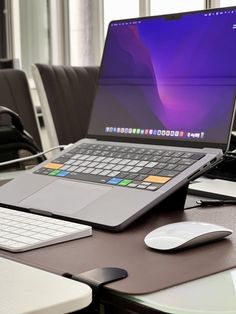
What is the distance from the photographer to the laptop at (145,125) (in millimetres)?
956

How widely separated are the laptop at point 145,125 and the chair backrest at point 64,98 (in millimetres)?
1004

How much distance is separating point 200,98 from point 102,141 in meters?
0.23

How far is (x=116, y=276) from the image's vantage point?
0.67m

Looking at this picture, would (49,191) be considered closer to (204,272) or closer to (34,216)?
(34,216)

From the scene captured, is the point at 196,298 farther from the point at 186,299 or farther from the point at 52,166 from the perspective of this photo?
the point at 52,166

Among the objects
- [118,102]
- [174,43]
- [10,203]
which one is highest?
[174,43]

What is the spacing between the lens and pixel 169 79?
110 cm

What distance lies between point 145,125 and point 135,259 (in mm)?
416

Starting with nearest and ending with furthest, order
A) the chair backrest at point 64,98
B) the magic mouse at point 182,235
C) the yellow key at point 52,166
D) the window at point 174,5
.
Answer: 1. the magic mouse at point 182,235
2. the yellow key at point 52,166
3. the chair backrest at point 64,98
4. the window at point 174,5

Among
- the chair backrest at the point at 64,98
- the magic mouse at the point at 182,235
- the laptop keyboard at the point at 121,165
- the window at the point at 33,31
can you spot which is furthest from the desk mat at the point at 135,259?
the window at the point at 33,31

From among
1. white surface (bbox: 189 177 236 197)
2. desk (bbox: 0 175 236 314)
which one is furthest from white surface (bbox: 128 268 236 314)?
white surface (bbox: 189 177 236 197)

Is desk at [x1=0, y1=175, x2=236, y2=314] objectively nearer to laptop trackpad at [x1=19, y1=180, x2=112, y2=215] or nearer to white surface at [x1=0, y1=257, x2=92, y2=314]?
white surface at [x1=0, y1=257, x2=92, y2=314]

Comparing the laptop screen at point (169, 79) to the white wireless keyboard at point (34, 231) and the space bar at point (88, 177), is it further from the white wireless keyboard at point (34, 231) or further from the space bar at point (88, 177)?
the white wireless keyboard at point (34, 231)

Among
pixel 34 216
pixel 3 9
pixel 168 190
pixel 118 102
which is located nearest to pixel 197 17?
pixel 118 102
